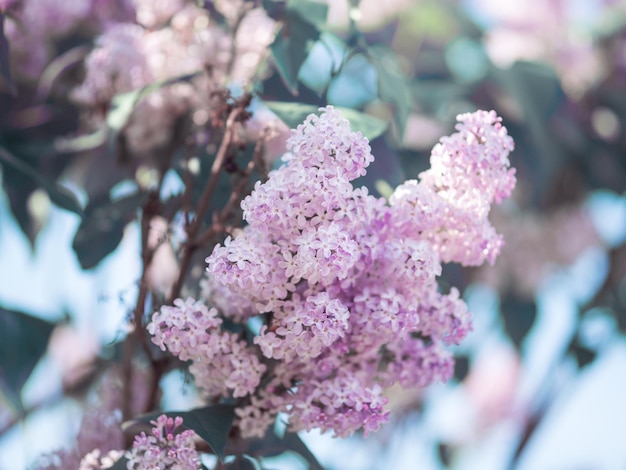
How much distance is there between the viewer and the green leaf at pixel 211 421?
0.41 m

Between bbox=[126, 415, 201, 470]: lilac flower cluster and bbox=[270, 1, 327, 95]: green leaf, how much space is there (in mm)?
203

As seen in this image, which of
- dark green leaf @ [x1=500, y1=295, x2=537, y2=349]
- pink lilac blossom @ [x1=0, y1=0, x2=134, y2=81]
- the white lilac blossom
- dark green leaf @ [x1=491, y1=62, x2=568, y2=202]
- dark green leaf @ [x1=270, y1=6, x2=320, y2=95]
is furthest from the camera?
dark green leaf @ [x1=500, y1=295, x2=537, y2=349]

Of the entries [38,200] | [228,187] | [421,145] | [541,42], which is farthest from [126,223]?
[541,42]

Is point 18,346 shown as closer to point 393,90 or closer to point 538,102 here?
point 393,90

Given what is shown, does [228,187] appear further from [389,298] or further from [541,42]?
[541,42]

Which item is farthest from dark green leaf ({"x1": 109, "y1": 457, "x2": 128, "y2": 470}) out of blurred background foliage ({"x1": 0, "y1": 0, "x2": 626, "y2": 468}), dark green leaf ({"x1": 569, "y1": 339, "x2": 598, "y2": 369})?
dark green leaf ({"x1": 569, "y1": 339, "x2": 598, "y2": 369})

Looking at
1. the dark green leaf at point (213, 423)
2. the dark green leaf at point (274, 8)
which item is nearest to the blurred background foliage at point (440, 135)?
the dark green leaf at point (274, 8)

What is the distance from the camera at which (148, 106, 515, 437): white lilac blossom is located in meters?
0.38

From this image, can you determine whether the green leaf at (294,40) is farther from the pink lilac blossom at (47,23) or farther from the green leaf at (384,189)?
the pink lilac blossom at (47,23)

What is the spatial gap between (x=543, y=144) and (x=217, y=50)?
0.38 meters

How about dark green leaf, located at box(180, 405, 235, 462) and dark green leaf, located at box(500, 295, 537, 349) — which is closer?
dark green leaf, located at box(180, 405, 235, 462)

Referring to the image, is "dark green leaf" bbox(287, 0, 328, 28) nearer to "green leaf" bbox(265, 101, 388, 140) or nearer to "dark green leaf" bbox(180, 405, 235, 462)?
"green leaf" bbox(265, 101, 388, 140)

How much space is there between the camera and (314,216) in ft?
1.29

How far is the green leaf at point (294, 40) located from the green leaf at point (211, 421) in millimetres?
184
